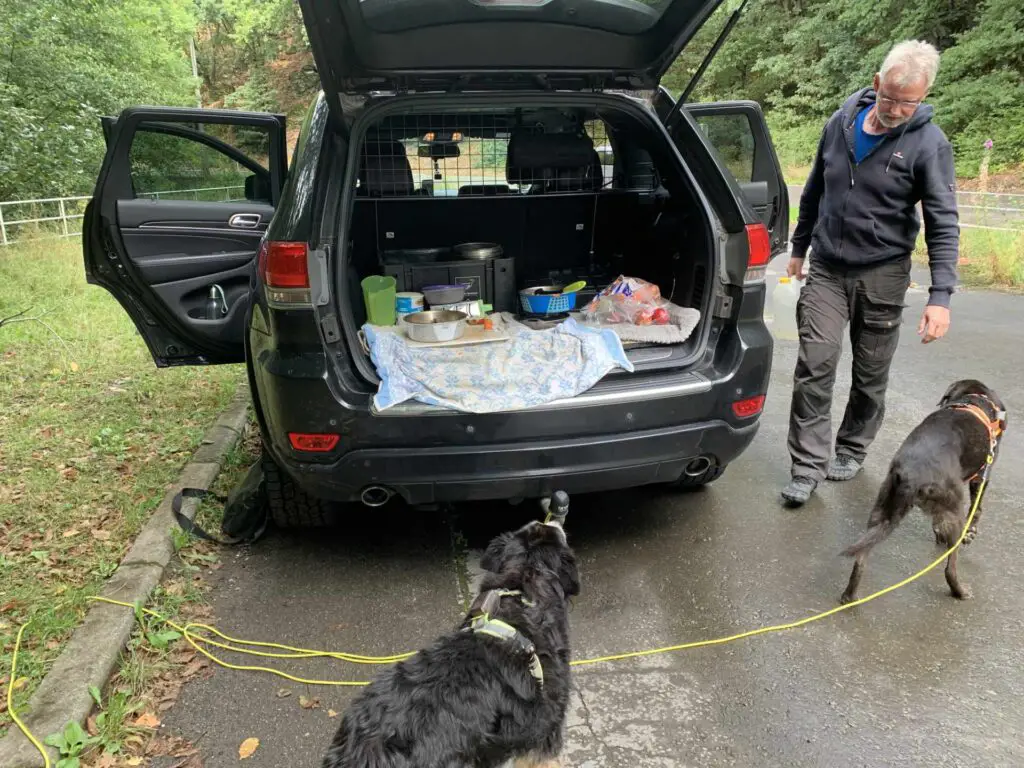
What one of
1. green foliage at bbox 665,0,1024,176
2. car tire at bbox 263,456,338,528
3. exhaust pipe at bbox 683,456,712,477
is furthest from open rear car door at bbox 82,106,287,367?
green foliage at bbox 665,0,1024,176

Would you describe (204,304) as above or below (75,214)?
above

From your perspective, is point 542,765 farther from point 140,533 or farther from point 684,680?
point 140,533

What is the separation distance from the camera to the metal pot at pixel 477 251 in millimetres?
4113

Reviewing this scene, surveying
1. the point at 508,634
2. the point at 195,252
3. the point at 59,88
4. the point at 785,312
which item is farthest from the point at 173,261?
the point at 59,88

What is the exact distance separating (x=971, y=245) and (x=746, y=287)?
→ 9209 millimetres

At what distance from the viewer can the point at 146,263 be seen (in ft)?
12.8

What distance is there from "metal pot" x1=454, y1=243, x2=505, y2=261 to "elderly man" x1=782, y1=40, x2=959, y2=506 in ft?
5.55

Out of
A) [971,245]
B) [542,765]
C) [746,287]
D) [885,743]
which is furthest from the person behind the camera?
[971,245]

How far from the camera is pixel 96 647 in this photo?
2.41 meters

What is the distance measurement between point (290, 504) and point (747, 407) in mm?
1963

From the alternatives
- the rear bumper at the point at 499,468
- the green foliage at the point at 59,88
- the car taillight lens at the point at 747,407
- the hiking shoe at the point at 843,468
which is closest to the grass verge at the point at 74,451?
the rear bumper at the point at 499,468

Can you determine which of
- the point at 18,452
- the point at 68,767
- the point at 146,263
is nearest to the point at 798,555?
the point at 68,767

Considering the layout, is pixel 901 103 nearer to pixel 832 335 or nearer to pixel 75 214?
pixel 832 335

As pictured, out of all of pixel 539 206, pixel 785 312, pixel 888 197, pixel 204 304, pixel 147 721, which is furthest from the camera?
pixel 785 312
